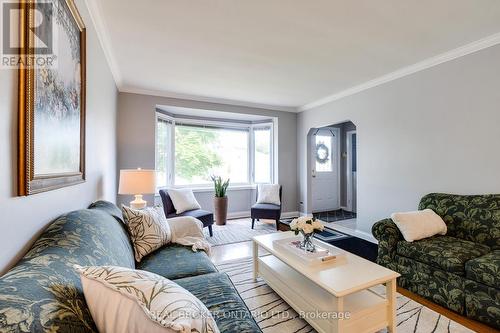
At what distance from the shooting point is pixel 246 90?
3.95 meters

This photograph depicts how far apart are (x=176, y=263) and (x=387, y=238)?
2.02 meters

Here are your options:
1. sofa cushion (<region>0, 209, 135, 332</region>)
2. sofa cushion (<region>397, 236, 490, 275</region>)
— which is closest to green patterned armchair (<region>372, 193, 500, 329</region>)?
sofa cushion (<region>397, 236, 490, 275</region>)

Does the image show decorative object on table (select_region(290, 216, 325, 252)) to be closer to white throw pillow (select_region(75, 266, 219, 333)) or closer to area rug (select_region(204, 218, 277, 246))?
white throw pillow (select_region(75, 266, 219, 333))

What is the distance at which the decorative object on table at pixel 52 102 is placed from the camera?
891 mm

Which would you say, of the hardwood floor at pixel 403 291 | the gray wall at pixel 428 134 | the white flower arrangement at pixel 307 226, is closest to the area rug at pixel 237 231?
the hardwood floor at pixel 403 291

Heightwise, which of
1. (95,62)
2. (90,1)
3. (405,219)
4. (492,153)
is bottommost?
(405,219)

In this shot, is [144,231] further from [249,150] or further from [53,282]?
[249,150]

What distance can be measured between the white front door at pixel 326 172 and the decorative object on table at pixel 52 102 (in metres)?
4.95

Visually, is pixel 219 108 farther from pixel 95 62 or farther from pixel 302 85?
pixel 95 62

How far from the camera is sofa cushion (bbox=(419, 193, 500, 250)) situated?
2.10 metres

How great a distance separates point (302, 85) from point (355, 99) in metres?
0.94

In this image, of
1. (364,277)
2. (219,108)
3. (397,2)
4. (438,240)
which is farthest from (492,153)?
(219,108)

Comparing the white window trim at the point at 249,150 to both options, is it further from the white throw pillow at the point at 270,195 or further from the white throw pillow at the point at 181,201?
the white throw pillow at the point at 181,201

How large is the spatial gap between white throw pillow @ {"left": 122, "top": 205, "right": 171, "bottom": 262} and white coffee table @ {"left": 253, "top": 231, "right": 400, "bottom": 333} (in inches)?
40.4
